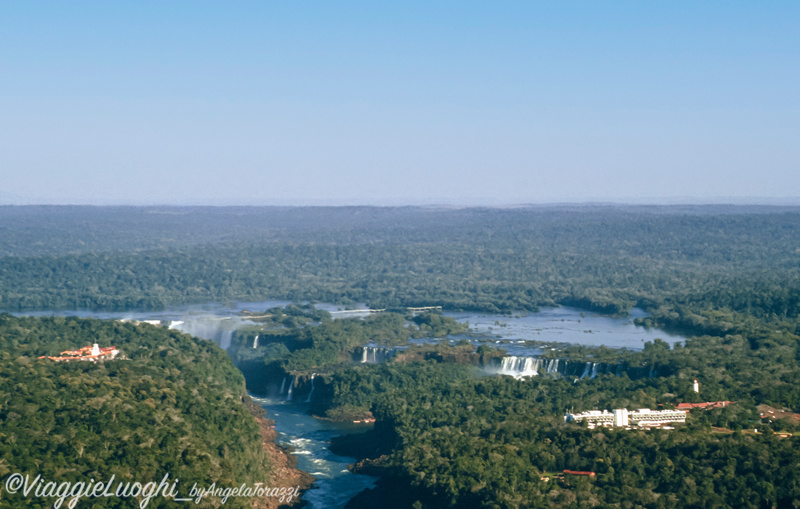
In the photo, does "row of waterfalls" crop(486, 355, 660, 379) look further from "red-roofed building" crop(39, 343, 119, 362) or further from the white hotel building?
"red-roofed building" crop(39, 343, 119, 362)

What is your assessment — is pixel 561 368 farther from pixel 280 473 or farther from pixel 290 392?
pixel 280 473

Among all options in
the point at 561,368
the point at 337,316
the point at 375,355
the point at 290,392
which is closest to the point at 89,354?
the point at 290,392

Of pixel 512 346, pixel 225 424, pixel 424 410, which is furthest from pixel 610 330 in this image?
pixel 225 424

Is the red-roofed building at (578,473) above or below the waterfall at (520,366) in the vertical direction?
above

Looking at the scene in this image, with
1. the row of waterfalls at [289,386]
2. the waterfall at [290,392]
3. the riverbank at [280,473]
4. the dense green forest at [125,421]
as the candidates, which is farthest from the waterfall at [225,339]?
the riverbank at [280,473]

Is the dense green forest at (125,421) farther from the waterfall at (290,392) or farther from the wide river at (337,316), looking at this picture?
the waterfall at (290,392)

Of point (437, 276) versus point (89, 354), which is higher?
point (89, 354)
